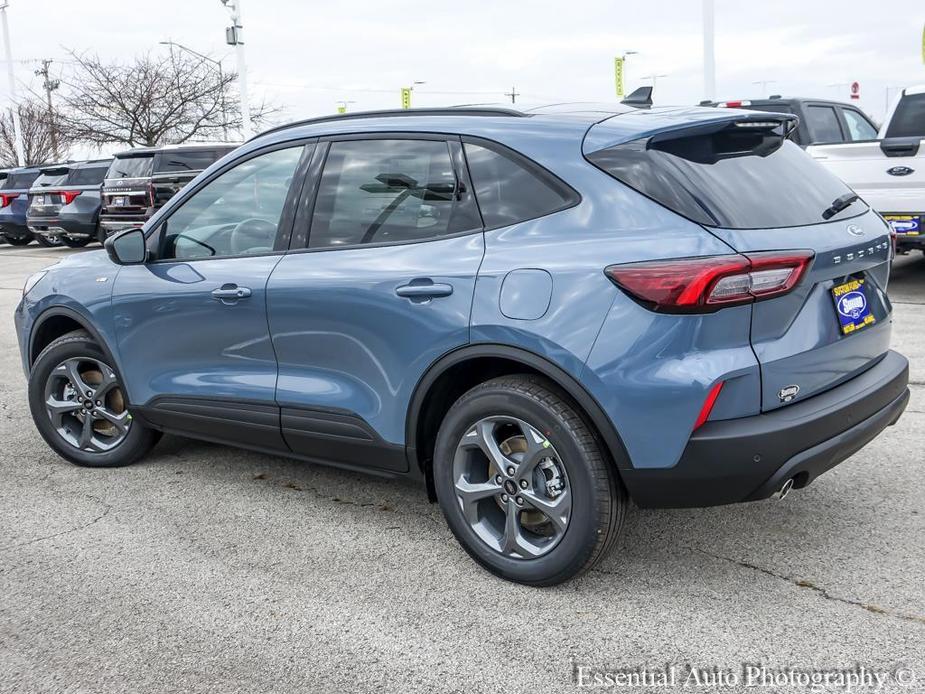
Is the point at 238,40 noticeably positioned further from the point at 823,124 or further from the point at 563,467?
the point at 563,467

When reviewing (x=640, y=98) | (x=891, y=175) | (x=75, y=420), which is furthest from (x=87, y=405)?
(x=891, y=175)

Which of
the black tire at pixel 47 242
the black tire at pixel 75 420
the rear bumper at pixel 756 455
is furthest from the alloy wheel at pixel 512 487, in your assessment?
the black tire at pixel 47 242

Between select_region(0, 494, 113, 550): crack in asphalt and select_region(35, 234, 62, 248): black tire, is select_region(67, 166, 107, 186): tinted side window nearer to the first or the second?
select_region(35, 234, 62, 248): black tire

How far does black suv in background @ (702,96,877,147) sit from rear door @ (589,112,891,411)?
727 cm

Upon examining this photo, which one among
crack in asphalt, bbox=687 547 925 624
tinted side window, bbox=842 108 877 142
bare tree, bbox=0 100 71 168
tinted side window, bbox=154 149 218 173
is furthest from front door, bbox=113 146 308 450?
bare tree, bbox=0 100 71 168

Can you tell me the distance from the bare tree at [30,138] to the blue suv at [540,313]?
5128 centimetres

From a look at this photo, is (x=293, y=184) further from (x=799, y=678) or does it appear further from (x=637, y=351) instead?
(x=799, y=678)

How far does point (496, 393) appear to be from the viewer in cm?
340

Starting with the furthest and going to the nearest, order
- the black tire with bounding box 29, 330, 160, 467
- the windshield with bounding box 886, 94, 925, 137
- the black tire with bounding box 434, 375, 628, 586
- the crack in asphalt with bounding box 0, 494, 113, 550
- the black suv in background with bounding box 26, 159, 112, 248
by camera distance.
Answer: the black suv in background with bounding box 26, 159, 112, 248 → the windshield with bounding box 886, 94, 925, 137 → the black tire with bounding box 29, 330, 160, 467 → the crack in asphalt with bounding box 0, 494, 113, 550 → the black tire with bounding box 434, 375, 628, 586

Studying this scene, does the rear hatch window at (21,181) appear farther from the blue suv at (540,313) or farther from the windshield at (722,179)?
the windshield at (722,179)

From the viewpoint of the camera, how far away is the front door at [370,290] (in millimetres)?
3568

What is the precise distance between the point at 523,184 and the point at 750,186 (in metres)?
0.78

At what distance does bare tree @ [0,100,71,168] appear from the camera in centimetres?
5394

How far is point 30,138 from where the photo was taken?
5662 cm
